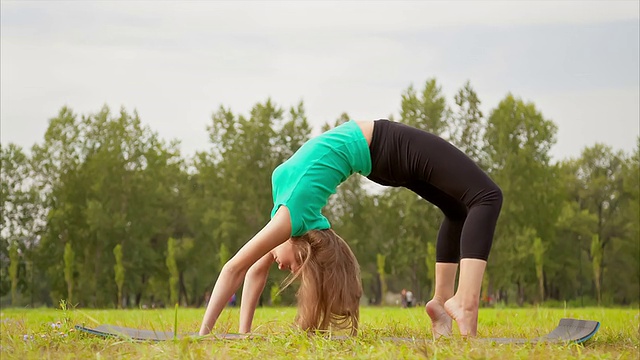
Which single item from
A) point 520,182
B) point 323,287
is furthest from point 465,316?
point 520,182

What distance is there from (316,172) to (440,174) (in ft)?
2.41

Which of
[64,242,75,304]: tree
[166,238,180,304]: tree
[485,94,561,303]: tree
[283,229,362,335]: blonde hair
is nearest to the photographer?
[283,229,362,335]: blonde hair

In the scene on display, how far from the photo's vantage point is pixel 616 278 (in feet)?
160

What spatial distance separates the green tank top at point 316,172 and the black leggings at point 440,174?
0.37 feet

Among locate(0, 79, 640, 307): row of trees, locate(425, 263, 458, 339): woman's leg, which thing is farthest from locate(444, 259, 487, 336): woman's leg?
locate(0, 79, 640, 307): row of trees

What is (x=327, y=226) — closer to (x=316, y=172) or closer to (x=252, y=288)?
(x=316, y=172)

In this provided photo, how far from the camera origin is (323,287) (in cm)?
445

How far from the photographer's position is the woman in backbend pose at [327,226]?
4.33 metres

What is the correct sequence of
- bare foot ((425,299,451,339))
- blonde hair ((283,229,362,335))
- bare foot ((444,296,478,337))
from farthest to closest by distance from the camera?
bare foot ((425,299,451,339))
blonde hair ((283,229,362,335))
bare foot ((444,296,478,337))

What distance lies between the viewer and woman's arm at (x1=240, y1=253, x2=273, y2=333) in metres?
4.77

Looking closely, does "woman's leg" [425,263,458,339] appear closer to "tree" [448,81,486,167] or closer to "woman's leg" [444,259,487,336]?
"woman's leg" [444,259,487,336]

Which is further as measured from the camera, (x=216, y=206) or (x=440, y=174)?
(x=216, y=206)

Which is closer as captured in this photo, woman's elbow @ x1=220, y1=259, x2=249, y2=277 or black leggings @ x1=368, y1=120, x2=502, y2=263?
woman's elbow @ x1=220, y1=259, x2=249, y2=277

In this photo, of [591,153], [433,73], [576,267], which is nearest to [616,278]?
[576,267]
